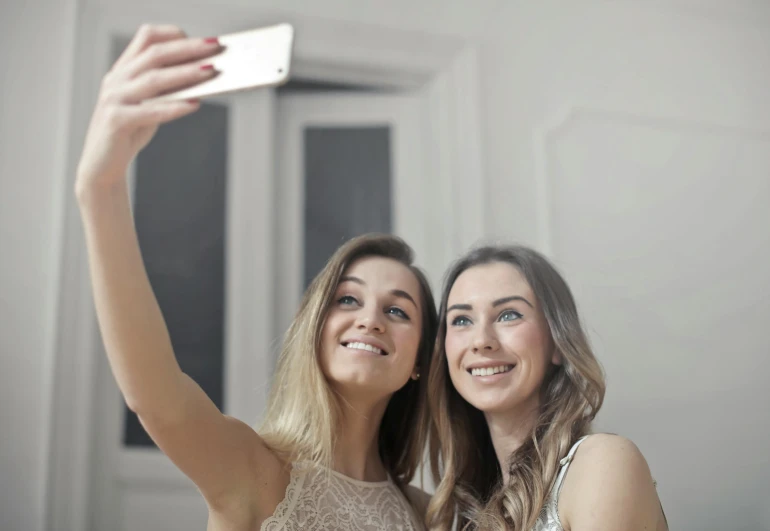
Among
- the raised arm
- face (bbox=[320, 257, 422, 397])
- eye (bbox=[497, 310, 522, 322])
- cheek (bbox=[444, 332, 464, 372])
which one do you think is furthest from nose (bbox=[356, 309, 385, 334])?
the raised arm

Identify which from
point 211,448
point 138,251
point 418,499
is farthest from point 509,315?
point 138,251

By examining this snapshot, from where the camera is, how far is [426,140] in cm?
263

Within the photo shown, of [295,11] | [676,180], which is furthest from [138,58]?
[676,180]

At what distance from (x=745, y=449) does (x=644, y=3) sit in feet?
5.08

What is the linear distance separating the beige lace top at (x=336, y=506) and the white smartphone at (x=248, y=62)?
2.94ft

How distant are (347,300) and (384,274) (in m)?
0.10

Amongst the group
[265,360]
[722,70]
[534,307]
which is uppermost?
[722,70]

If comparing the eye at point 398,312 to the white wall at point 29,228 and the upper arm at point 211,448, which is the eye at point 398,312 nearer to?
the upper arm at point 211,448

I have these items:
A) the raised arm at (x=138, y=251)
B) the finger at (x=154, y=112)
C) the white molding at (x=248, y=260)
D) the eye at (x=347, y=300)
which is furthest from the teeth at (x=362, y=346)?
the finger at (x=154, y=112)

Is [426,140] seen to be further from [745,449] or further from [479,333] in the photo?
[745,449]

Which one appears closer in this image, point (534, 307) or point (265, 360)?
point (534, 307)

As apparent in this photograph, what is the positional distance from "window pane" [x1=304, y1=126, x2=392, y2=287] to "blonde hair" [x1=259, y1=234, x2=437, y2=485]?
65cm

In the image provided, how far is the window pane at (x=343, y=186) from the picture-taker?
8.43 feet

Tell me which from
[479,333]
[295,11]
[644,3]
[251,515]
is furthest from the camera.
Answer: [644,3]
